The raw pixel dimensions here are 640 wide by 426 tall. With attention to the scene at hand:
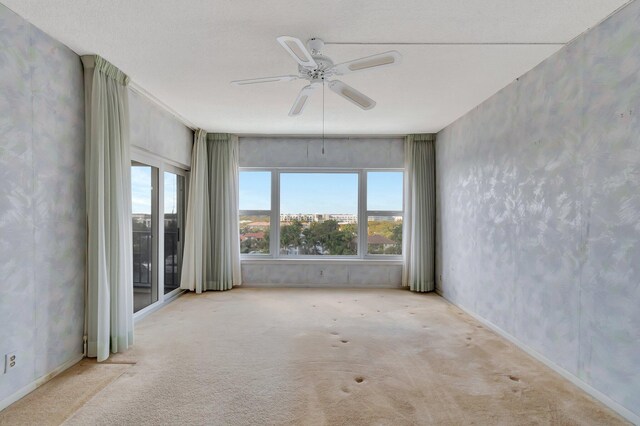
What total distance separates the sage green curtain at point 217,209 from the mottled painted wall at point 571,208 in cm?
351

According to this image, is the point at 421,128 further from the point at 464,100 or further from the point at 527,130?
the point at 527,130

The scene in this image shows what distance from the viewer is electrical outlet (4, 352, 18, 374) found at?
1.91m

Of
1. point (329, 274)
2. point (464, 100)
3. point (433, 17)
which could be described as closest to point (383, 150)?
point (464, 100)

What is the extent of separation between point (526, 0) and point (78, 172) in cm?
342

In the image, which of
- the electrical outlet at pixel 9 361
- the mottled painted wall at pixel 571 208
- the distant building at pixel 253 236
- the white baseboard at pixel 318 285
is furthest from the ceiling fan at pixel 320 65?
the white baseboard at pixel 318 285

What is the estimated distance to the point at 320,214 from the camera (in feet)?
16.9

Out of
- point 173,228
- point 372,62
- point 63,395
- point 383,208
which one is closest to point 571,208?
point 372,62

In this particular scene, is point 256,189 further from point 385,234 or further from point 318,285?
point 385,234

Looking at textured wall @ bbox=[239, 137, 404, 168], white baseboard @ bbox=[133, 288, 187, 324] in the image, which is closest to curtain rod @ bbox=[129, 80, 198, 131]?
textured wall @ bbox=[239, 137, 404, 168]

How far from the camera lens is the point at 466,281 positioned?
12.7ft

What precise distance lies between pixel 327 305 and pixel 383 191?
218 cm

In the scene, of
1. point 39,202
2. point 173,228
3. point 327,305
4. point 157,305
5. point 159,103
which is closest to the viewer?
point 39,202

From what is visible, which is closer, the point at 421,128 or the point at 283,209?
the point at 421,128

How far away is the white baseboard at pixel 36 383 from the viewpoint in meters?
1.91
